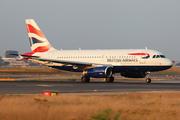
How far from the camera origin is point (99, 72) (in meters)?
36.8

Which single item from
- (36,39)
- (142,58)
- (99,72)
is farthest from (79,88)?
(36,39)

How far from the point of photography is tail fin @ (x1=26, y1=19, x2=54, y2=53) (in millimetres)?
45938

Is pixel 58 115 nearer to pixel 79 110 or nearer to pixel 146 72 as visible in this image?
A: pixel 79 110

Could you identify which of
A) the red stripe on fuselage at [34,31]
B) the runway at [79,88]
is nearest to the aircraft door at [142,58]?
the runway at [79,88]

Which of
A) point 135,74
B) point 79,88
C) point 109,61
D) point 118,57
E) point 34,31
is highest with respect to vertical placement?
point 34,31

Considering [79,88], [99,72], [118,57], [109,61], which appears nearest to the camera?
[79,88]

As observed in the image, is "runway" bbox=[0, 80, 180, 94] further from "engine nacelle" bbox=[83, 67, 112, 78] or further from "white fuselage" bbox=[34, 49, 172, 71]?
"white fuselage" bbox=[34, 49, 172, 71]

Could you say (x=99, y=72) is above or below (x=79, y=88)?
above

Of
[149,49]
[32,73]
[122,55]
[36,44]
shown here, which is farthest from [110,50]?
[32,73]

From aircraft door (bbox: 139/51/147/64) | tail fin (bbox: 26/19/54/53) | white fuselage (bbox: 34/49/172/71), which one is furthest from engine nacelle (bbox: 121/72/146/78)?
tail fin (bbox: 26/19/54/53)

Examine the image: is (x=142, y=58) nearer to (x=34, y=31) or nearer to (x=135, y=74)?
(x=135, y=74)

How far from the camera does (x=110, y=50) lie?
134 ft

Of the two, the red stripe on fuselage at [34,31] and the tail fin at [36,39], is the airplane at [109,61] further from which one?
the red stripe on fuselage at [34,31]

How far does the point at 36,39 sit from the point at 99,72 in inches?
572
